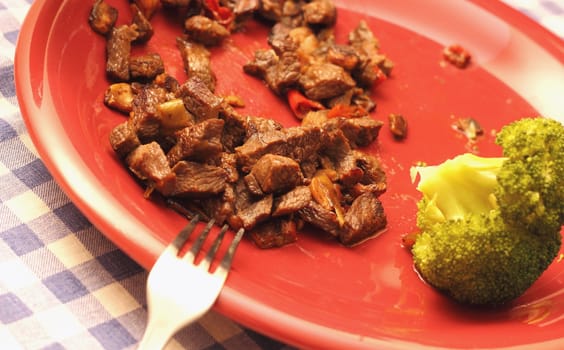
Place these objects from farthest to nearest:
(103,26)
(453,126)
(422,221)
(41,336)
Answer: (453,126), (103,26), (422,221), (41,336)

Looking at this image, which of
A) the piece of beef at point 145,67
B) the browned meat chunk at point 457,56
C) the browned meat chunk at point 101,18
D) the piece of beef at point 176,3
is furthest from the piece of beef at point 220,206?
the browned meat chunk at point 457,56

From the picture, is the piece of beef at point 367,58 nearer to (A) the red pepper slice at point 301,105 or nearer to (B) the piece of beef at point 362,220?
(A) the red pepper slice at point 301,105

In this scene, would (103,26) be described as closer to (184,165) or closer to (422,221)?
(184,165)

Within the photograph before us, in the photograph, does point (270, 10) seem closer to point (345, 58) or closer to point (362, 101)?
point (345, 58)

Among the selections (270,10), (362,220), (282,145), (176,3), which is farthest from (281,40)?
(362,220)

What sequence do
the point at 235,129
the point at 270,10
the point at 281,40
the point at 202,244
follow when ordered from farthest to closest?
the point at 270,10
the point at 281,40
the point at 235,129
the point at 202,244

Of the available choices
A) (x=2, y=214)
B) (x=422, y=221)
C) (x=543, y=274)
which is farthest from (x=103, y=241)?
(x=543, y=274)

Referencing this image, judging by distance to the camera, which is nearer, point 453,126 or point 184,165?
point 184,165

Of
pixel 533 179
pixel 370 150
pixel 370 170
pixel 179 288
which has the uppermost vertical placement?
pixel 533 179
